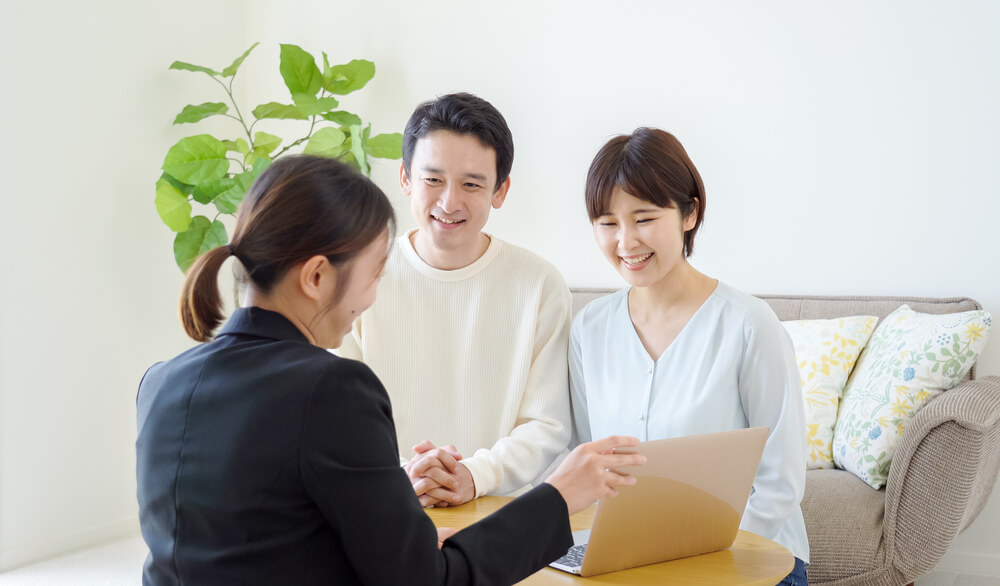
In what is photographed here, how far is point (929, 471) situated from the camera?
2191mm

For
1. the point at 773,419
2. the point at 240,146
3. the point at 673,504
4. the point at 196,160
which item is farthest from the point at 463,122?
the point at 240,146

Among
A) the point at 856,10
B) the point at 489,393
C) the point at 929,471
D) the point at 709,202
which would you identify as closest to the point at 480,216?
the point at 489,393

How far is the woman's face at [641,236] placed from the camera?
1627 millimetres

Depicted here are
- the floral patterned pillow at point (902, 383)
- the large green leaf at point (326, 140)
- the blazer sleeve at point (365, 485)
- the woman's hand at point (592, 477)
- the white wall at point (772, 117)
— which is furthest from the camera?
the large green leaf at point (326, 140)

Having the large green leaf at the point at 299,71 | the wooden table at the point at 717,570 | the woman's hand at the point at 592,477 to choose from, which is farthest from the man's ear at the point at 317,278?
the large green leaf at the point at 299,71

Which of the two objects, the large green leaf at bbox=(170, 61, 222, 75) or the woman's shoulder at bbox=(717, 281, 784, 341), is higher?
the large green leaf at bbox=(170, 61, 222, 75)

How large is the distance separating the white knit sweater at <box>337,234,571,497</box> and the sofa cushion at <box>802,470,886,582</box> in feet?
2.86

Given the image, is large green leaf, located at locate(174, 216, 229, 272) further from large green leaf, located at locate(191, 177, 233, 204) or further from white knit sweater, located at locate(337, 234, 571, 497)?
white knit sweater, located at locate(337, 234, 571, 497)

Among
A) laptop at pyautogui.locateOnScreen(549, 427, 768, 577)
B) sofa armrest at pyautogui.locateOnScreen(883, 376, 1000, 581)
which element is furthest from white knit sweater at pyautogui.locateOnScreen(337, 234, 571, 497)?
sofa armrest at pyautogui.locateOnScreen(883, 376, 1000, 581)

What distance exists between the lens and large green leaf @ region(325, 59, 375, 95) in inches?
146

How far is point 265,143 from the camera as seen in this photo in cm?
383

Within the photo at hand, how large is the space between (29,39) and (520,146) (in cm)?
188

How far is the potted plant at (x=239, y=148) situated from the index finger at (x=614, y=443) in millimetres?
2557

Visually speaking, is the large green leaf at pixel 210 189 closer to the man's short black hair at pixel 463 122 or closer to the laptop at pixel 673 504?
the man's short black hair at pixel 463 122
